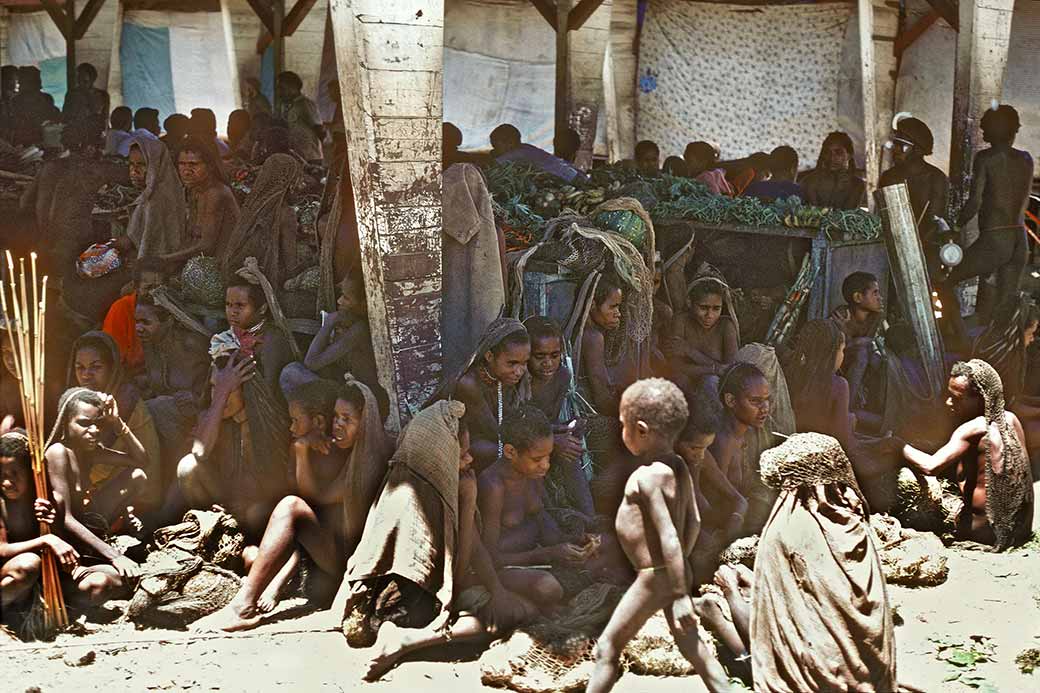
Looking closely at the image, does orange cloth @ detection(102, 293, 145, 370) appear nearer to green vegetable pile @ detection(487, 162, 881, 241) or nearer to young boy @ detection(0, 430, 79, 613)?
young boy @ detection(0, 430, 79, 613)

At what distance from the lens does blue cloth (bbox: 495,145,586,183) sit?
9.20m

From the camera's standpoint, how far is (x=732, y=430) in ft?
22.4

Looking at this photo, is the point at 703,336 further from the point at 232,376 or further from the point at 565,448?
the point at 232,376

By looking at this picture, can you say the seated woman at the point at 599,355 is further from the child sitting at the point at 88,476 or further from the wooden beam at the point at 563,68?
the wooden beam at the point at 563,68

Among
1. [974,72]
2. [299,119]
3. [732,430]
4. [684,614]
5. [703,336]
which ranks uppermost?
[974,72]

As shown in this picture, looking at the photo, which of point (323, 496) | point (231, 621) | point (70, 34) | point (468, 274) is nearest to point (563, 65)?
point (468, 274)

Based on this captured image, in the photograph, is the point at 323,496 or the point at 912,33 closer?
the point at 323,496

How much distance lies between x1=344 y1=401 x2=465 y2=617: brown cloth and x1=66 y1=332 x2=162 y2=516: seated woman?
4.40 ft

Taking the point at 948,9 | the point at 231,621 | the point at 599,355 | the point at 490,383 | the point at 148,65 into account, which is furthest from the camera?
the point at 148,65

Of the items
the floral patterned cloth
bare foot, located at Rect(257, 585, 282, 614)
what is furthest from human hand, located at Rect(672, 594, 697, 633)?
the floral patterned cloth

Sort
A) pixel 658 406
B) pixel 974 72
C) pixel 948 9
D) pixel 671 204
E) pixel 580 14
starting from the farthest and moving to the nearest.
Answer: pixel 580 14, pixel 948 9, pixel 974 72, pixel 671 204, pixel 658 406

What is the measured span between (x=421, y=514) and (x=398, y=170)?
1.81 metres

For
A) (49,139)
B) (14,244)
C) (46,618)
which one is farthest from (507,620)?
(49,139)

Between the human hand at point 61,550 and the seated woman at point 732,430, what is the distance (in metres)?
3.07
